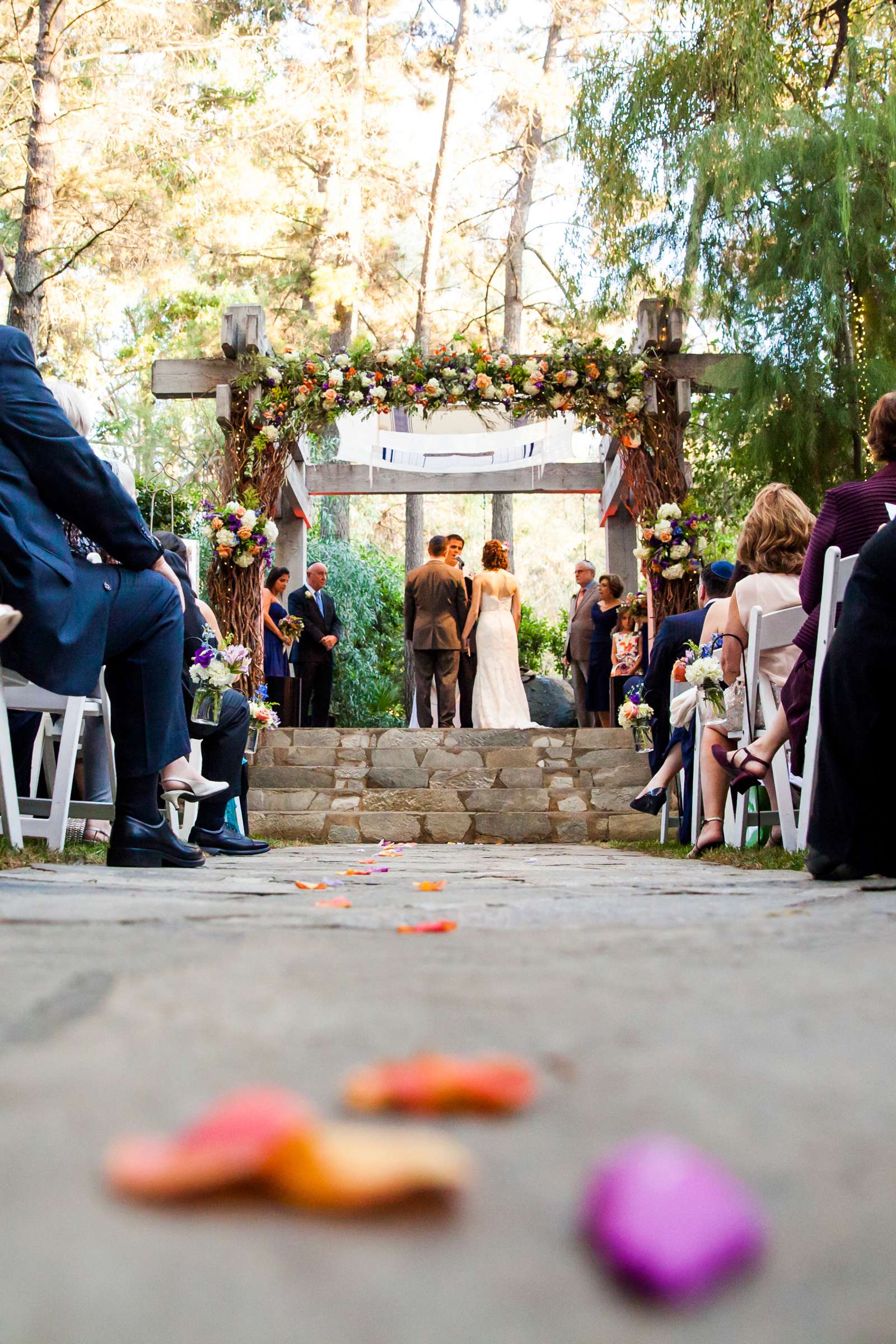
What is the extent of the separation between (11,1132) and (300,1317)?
0.80 ft

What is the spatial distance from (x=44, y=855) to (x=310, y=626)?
24.3ft

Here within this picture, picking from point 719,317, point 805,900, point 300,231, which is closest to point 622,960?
point 805,900

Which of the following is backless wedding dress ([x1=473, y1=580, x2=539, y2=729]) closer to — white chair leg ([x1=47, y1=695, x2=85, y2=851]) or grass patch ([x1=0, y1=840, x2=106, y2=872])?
grass patch ([x1=0, y1=840, x2=106, y2=872])

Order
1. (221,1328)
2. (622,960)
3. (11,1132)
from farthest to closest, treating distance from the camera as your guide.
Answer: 1. (622,960)
2. (11,1132)
3. (221,1328)

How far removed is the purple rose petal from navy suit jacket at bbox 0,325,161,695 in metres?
2.35

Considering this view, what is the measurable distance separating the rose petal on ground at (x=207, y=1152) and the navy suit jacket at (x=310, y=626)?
1000cm

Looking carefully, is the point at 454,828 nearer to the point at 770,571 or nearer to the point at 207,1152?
the point at 770,571

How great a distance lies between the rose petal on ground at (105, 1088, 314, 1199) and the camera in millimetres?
472

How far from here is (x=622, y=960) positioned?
3.65 ft

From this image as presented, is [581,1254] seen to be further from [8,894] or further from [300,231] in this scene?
[300,231]

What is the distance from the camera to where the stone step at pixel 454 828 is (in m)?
7.52

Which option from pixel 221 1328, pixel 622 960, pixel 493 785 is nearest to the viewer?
A: pixel 221 1328

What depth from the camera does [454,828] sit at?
24.7ft

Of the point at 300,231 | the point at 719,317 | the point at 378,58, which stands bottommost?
the point at 719,317
